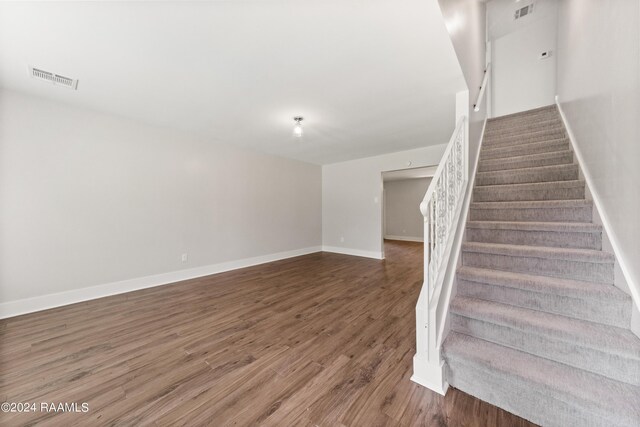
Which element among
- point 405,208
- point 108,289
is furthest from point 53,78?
point 405,208

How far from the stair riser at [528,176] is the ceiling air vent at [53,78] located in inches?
179

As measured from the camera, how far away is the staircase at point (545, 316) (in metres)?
1.15

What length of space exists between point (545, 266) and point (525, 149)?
1.92m

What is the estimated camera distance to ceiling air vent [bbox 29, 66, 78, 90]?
83.2 inches

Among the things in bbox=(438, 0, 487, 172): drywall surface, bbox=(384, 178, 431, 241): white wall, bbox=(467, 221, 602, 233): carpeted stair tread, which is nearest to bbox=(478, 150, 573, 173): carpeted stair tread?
bbox=(438, 0, 487, 172): drywall surface

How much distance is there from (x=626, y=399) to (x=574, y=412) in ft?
0.74

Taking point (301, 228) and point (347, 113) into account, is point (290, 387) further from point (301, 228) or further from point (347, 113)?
point (301, 228)

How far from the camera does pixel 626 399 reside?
1.07 meters

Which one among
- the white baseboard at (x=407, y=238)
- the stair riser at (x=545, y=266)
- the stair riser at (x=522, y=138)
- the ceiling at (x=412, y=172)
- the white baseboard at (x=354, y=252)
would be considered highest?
the ceiling at (x=412, y=172)

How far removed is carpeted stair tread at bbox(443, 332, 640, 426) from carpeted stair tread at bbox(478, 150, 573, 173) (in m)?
2.22

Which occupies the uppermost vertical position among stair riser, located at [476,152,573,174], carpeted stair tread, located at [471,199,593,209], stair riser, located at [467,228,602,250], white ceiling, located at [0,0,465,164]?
white ceiling, located at [0,0,465,164]

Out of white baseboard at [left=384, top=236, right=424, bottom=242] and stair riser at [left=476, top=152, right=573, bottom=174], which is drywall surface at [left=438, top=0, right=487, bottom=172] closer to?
stair riser at [left=476, top=152, right=573, bottom=174]

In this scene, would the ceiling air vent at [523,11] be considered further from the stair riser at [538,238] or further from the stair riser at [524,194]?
the stair riser at [538,238]

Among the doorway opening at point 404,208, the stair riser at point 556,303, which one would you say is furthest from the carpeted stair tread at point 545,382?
the doorway opening at point 404,208
